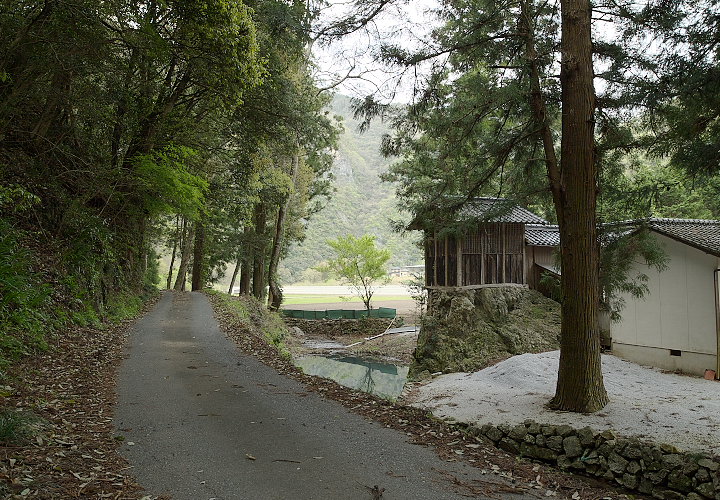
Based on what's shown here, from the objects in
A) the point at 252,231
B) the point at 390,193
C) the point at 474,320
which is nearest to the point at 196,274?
the point at 252,231

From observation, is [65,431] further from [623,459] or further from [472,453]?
[623,459]

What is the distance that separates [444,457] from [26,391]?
4928 millimetres

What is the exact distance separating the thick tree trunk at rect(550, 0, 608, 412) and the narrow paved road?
3577mm

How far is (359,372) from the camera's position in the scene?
18922 mm

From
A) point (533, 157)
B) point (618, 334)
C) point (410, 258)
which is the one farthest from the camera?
point (410, 258)

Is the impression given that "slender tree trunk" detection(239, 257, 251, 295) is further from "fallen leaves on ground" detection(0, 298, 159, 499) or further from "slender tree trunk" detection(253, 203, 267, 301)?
"fallen leaves on ground" detection(0, 298, 159, 499)

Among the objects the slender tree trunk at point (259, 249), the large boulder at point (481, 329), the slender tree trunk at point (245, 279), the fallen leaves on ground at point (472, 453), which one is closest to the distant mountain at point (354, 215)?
the slender tree trunk at point (259, 249)

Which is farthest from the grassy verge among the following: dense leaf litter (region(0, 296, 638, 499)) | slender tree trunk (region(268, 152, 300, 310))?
dense leaf litter (region(0, 296, 638, 499))

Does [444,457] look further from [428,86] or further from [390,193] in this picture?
[390,193]

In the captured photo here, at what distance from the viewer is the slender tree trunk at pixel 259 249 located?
26.3 m

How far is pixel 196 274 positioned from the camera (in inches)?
1045

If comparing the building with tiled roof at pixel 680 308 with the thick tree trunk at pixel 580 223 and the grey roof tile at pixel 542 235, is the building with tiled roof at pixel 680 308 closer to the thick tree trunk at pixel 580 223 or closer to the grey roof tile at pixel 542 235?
the thick tree trunk at pixel 580 223

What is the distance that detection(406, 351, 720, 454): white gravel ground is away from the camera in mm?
7500

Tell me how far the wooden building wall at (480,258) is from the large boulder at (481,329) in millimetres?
490
